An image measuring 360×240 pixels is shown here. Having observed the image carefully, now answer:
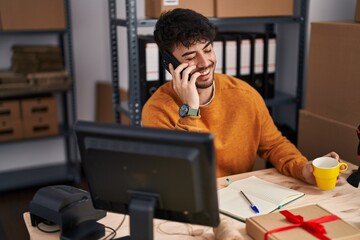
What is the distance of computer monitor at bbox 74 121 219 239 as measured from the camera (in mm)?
916

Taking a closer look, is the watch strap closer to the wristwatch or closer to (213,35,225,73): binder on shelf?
the wristwatch

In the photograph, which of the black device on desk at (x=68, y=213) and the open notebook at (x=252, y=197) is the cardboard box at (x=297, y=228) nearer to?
the open notebook at (x=252, y=197)

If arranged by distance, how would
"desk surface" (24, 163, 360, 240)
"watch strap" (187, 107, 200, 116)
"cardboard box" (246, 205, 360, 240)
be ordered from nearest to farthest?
"cardboard box" (246, 205, 360, 240), "desk surface" (24, 163, 360, 240), "watch strap" (187, 107, 200, 116)

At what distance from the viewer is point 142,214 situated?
3.21ft

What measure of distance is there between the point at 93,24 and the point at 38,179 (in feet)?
4.12

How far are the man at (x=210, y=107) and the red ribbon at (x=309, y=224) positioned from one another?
0.35 meters

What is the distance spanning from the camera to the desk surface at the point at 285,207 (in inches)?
47.0

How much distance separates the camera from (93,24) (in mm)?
3465

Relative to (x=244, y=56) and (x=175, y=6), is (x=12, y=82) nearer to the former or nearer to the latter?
(x=175, y=6)

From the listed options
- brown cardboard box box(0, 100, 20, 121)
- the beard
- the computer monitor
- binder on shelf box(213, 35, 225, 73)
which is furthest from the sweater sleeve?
brown cardboard box box(0, 100, 20, 121)

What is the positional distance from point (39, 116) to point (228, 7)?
1.64 m

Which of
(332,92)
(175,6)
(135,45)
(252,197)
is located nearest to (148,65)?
(135,45)

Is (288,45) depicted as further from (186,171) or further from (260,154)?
(186,171)

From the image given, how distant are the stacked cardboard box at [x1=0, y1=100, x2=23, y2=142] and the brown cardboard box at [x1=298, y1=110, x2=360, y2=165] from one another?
195 centimetres
